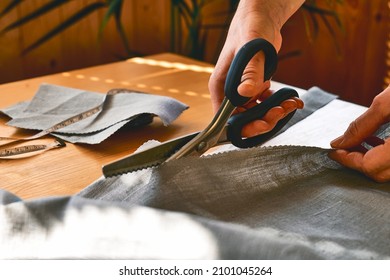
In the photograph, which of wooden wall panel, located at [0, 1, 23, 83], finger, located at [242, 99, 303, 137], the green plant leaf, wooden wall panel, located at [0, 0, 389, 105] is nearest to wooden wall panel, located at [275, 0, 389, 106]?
wooden wall panel, located at [0, 0, 389, 105]

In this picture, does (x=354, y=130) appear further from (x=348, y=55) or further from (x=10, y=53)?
(x=348, y=55)

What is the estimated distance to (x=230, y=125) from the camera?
73 cm

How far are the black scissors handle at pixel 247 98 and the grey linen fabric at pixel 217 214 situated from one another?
47 millimetres

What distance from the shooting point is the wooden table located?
750mm

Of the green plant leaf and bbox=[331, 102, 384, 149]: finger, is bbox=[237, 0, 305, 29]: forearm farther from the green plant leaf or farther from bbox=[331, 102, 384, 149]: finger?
the green plant leaf

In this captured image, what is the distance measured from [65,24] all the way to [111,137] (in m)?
0.82

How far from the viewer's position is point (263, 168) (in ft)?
2.27

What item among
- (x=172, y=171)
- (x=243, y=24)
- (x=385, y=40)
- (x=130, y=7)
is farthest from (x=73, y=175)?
(x=385, y=40)

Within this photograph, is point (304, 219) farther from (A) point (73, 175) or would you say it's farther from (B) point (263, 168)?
(A) point (73, 175)

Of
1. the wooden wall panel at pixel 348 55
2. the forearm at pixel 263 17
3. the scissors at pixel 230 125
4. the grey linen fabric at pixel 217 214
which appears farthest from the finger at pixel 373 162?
the wooden wall panel at pixel 348 55

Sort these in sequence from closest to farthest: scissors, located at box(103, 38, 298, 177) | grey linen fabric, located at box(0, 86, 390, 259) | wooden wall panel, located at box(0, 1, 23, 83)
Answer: grey linen fabric, located at box(0, 86, 390, 259)
scissors, located at box(103, 38, 298, 177)
wooden wall panel, located at box(0, 1, 23, 83)

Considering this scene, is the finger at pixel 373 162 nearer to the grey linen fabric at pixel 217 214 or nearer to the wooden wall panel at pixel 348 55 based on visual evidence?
the grey linen fabric at pixel 217 214

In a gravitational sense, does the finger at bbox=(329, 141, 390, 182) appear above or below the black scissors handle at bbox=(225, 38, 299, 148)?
below

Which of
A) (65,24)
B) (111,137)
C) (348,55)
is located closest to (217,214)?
(111,137)
